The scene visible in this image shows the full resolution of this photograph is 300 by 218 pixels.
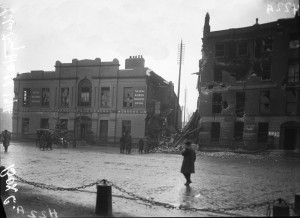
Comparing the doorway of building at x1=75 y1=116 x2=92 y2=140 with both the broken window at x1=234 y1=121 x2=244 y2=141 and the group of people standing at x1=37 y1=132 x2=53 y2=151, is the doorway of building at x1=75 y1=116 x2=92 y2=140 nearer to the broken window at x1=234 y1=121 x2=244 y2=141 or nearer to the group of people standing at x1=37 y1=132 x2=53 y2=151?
the group of people standing at x1=37 y1=132 x2=53 y2=151

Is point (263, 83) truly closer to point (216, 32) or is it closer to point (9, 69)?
point (216, 32)

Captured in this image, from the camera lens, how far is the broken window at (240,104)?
5.14 metres

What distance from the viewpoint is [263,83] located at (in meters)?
4.79

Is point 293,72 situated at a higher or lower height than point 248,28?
lower

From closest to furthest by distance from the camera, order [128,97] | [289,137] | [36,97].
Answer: [289,137] → [128,97] → [36,97]

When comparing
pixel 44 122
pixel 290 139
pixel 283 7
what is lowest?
pixel 44 122

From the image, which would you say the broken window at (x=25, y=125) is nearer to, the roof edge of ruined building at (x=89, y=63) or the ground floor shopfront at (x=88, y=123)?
the ground floor shopfront at (x=88, y=123)

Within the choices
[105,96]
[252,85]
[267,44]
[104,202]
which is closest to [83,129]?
[105,96]

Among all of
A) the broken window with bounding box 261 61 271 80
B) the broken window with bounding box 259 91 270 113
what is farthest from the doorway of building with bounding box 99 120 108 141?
the broken window with bounding box 261 61 271 80

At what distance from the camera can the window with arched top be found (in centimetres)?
3109

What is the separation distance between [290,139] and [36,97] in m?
30.9

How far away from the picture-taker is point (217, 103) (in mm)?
5613

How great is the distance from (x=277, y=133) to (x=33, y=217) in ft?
15.1

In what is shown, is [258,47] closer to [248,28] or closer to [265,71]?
[248,28]
